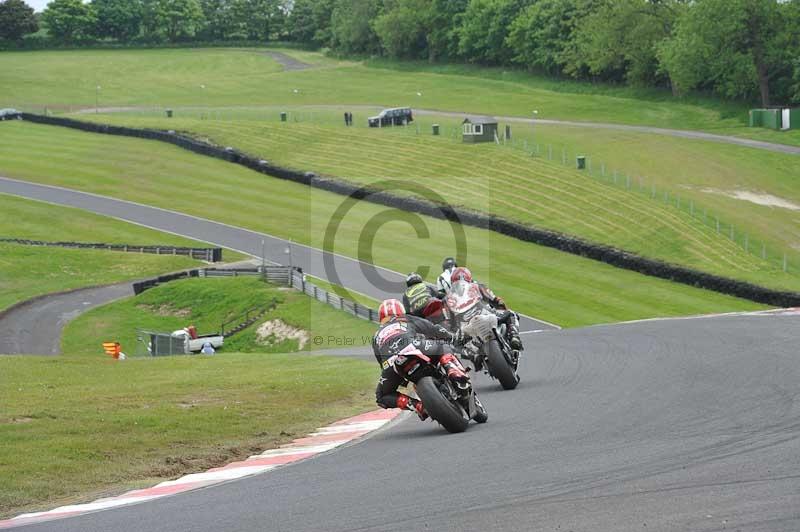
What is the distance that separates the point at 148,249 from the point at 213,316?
14.1m

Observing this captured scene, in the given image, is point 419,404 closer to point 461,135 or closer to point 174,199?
point 174,199

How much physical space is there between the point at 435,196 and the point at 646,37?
180 ft

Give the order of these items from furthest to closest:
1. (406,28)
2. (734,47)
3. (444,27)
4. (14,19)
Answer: (14,19), (406,28), (444,27), (734,47)

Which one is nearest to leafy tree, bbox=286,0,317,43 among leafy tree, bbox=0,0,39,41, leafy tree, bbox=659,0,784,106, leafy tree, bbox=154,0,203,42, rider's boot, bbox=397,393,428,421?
leafy tree, bbox=154,0,203,42

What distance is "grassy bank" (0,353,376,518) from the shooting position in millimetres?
13117

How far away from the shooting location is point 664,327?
27500 mm

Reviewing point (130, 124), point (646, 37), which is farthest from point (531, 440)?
point (646, 37)

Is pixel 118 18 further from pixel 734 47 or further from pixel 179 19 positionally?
pixel 734 47

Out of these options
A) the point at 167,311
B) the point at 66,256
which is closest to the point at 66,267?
the point at 66,256

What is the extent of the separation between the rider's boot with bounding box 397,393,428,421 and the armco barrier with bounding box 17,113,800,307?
26.8 meters

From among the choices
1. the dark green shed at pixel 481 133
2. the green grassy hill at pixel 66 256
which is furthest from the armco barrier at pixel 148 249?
the dark green shed at pixel 481 133

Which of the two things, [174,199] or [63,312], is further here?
[174,199]

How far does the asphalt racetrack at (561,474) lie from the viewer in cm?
891

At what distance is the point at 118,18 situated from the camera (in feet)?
567
